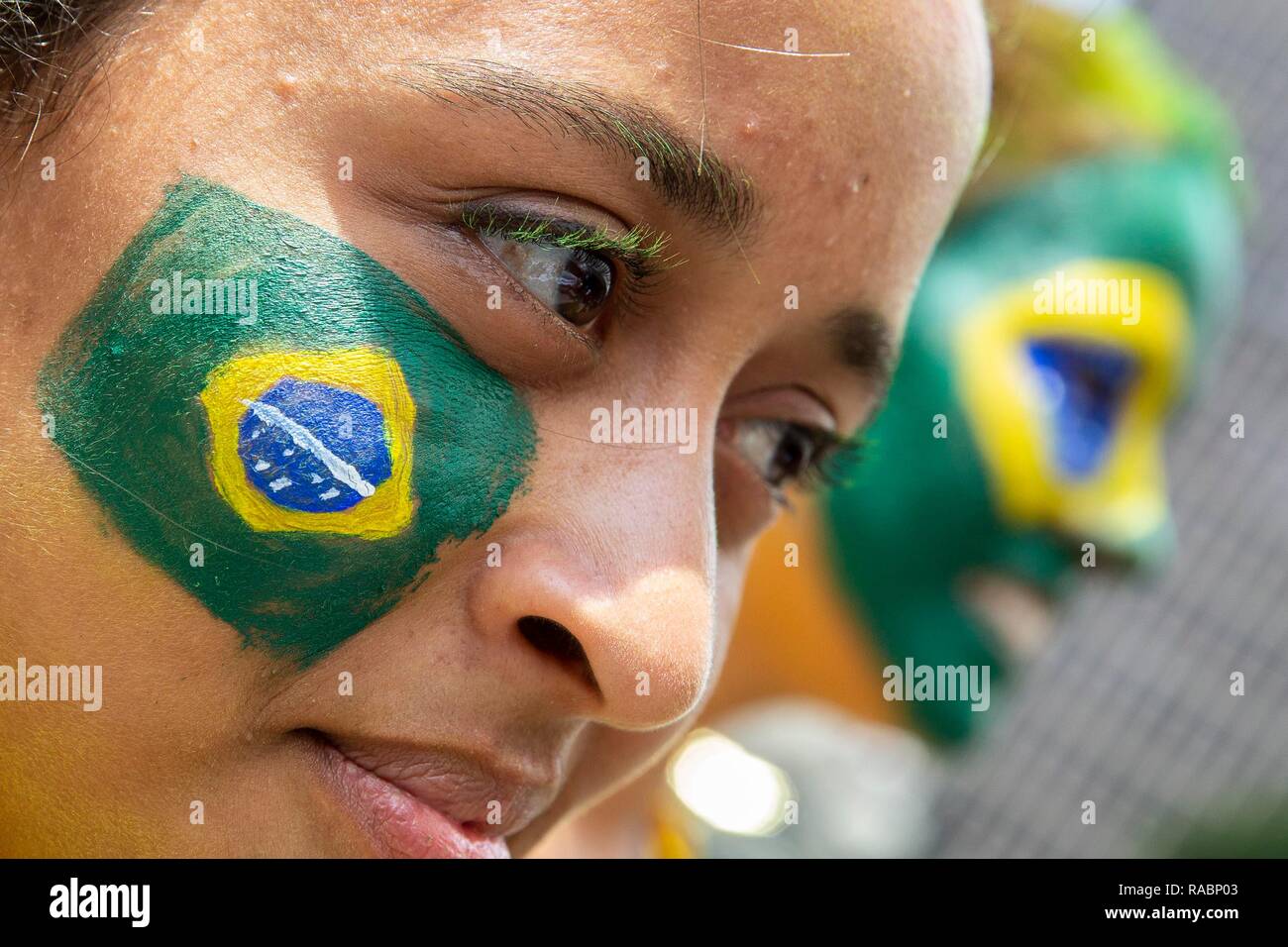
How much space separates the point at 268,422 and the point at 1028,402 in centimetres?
210

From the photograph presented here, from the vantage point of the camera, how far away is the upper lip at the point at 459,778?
1.04 metres

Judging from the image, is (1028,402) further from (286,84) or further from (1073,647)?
(1073,647)

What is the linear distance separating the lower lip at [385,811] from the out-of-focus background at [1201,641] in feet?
13.1

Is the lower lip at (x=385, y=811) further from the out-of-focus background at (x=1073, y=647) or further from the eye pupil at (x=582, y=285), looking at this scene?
the out-of-focus background at (x=1073, y=647)

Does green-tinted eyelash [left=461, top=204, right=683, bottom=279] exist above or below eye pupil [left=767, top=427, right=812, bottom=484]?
above

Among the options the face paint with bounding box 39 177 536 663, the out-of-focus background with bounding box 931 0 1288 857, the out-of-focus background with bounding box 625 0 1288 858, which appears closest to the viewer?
the face paint with bounding box 39 177 536 663

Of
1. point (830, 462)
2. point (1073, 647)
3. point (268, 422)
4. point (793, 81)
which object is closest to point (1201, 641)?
point (1073, 647)

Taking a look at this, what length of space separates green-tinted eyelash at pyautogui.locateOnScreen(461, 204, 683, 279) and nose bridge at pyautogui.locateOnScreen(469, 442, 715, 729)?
152 millimetres

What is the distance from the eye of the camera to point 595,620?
3.30ft

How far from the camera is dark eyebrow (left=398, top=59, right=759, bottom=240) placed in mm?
1000

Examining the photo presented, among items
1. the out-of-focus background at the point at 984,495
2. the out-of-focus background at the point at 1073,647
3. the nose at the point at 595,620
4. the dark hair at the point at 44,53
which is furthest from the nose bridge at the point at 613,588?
the out-of-focus background at the point at 1073,647

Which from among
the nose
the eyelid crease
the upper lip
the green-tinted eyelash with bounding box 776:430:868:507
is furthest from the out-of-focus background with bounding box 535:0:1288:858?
the eyelid crease

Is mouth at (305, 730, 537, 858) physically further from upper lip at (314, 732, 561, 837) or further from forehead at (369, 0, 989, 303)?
forehead at (369, 0, 989, 303)
